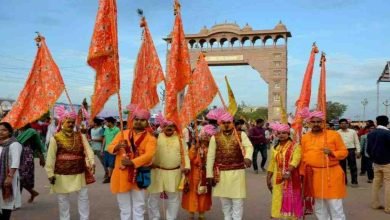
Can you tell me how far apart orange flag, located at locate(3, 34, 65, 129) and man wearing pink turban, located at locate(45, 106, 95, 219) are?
0.67 m

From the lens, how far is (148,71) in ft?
24.3

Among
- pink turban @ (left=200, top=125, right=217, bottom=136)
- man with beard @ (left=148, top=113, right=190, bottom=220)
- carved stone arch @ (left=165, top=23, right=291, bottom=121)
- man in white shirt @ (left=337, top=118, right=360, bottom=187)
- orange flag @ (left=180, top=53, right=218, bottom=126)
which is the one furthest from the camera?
carved stone arch @ (left=165, top=23, right=291, bottom=121)

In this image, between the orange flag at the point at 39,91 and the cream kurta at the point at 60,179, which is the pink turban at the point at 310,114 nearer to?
the cream kurta at the point at 60,179

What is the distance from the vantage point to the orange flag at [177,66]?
22.9ft

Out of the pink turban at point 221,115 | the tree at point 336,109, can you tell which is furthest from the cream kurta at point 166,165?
the tree at point 336,109

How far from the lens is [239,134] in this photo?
664 centimetres

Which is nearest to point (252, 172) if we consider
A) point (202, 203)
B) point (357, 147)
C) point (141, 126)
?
point (357, 147)

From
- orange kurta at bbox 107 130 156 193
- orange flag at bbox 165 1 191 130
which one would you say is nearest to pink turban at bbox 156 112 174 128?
orange flag at bbox 165 1 191 130

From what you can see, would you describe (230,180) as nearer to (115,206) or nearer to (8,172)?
(115,206)

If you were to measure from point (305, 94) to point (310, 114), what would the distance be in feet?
1.64

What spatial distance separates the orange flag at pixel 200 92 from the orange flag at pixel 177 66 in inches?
14.1

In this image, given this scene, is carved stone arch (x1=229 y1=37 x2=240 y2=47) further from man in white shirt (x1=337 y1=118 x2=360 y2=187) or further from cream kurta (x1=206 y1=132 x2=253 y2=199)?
cream kurta (x1=206 y1=132 x2=253 y2=199)

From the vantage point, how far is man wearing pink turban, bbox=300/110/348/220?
597 cm

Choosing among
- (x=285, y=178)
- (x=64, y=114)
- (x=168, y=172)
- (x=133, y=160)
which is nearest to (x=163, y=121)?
(x=168, y=172)
